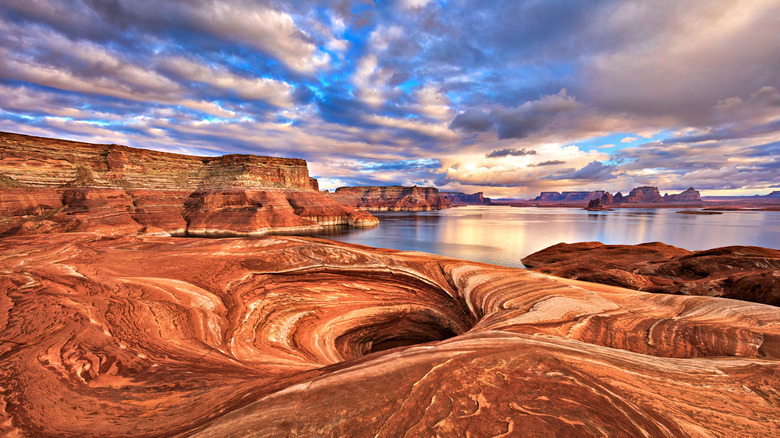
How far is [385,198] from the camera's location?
179 m

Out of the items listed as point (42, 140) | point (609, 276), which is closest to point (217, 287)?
point (609, 276)

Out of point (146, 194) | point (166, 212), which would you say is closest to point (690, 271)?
point (166, 212)

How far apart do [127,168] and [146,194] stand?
699 cm

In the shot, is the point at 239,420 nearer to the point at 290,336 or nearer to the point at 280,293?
the point at 290,336

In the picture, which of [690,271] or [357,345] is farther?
[690,271]

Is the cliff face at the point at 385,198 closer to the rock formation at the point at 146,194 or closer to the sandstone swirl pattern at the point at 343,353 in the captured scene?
the rock formation at the point at 146,194

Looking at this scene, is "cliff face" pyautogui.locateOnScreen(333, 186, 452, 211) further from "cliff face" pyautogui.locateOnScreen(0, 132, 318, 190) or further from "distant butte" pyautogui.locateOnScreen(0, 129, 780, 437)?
"distant butte" pyautogui.locateOnScreen(0, 129, 780, 437)

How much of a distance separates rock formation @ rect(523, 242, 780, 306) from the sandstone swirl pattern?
5.21m

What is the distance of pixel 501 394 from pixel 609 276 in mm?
16149

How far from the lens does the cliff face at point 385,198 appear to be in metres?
160

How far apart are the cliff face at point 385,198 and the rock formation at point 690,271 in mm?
134199

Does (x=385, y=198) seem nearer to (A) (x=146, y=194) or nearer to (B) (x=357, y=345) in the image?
(A) (x=146, y=194)

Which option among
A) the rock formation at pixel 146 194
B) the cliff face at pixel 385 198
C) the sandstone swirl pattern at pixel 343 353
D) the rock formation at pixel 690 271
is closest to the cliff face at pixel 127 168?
the rock formation at pixel 146 194

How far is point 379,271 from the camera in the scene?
11.3m
